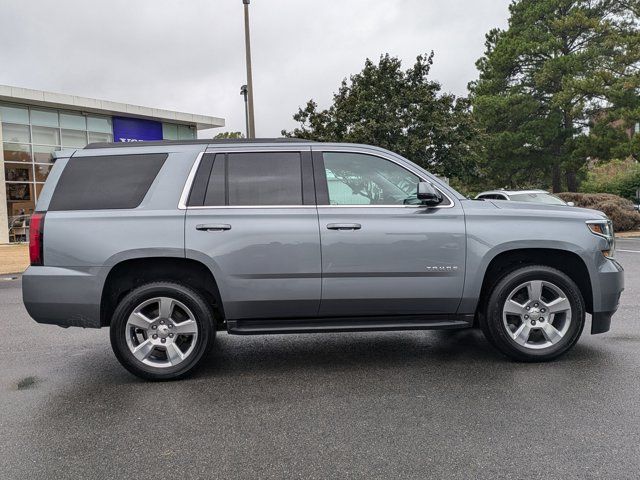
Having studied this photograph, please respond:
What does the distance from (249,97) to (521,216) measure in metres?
12.2

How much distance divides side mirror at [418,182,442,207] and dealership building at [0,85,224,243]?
22088 mm

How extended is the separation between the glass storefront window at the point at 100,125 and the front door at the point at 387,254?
25772 mm

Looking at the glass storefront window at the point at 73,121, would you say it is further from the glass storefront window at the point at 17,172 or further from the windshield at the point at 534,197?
the windshield at the point at 534,197

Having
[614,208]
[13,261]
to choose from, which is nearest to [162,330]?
[13,261]

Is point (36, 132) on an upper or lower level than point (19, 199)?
upper

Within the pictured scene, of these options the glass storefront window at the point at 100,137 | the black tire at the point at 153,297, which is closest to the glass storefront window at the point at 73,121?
the glass storefront window at the point at 100,137

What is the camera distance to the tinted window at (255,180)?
4621 millimetres

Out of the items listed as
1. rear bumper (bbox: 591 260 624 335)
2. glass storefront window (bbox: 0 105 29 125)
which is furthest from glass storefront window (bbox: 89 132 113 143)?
rear bumper (bbox: 591 260 624 335)

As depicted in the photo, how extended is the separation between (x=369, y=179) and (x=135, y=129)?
87.4 ft

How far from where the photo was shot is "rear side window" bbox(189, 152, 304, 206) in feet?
15.1

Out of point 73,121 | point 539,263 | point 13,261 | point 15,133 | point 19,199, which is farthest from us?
point 73,121

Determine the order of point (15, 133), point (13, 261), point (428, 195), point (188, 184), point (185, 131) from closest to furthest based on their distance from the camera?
point (428, 195), point (188, 184), point (13, 261), point (15, 133), point (185, 131)

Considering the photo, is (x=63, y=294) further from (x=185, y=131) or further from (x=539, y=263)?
(x=185, y=131)

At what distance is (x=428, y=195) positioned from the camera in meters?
4.52
